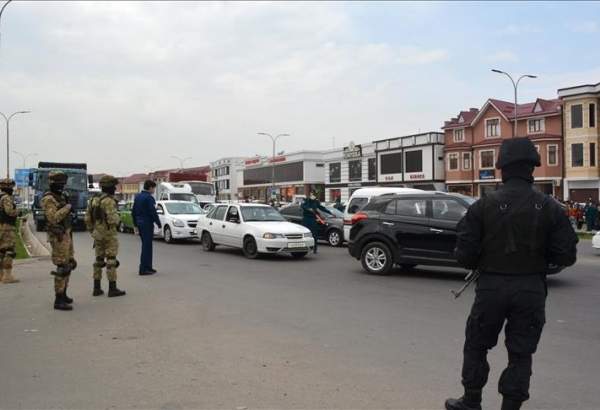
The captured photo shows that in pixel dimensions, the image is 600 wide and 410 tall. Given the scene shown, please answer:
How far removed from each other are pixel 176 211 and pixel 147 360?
15735mm

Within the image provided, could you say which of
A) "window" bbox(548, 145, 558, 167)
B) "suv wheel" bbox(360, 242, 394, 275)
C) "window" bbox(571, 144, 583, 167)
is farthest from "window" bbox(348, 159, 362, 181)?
"suv wheel" bbox(360, 242, 394, 275)

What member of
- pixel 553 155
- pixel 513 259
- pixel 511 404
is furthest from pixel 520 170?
pixel 553 155

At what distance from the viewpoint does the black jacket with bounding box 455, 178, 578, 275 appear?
3.62 meters

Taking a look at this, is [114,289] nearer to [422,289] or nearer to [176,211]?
[422,289]

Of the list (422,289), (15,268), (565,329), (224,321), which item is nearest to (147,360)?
(224,321)

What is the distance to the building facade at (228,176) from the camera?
98.0 metres

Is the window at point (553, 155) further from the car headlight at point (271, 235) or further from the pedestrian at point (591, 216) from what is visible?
the car headlight at point (271, 235)

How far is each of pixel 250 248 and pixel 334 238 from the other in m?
4.94

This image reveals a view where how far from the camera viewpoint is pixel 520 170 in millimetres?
3750

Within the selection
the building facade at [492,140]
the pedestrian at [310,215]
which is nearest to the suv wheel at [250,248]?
the pedestrian at [310,215]

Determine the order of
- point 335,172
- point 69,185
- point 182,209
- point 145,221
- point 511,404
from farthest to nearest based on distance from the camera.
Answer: point 335,172 < point 69,185 < point 182,209 < point 145,221 < point 511,404

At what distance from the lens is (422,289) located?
32.0 feet

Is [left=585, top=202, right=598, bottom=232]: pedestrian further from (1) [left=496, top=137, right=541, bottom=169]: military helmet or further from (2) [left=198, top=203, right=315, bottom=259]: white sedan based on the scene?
(1) [left=496, top=137, right=541, bottom=169]: military helmet

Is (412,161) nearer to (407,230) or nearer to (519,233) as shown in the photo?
(407,230)
